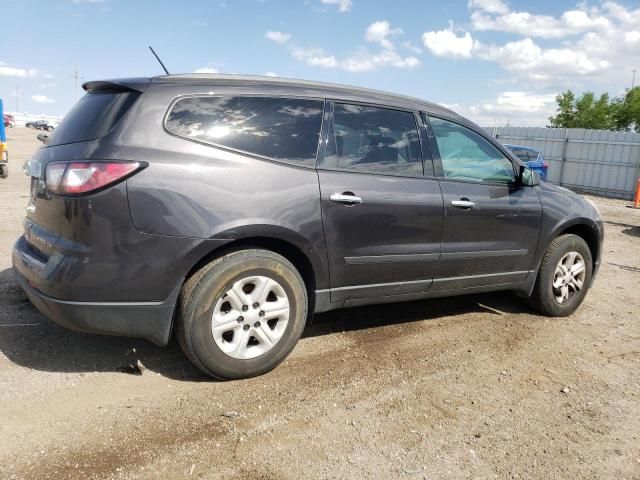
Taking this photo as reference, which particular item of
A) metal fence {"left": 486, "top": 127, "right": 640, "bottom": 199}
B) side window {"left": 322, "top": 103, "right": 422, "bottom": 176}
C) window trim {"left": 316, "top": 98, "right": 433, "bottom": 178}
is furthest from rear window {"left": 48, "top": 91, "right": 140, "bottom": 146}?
metal fence {"left": 486, "top": 127, "right": 640, "bottom": 199}

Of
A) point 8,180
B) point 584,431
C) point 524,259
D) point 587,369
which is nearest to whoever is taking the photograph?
point 584,431

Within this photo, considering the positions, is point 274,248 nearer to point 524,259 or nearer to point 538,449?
point 538,449

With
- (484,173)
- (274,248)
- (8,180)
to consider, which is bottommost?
(8,180)

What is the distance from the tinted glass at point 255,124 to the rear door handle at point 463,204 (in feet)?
3.97

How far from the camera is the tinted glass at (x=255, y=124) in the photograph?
3.01 metres

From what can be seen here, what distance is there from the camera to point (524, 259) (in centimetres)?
448

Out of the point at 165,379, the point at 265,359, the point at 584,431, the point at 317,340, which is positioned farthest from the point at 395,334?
the point at 165,379

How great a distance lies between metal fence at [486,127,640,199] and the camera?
726 inches

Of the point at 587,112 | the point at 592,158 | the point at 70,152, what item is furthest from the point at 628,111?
the point at 70,152

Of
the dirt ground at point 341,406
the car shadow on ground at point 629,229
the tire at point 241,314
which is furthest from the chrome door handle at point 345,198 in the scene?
the car shadow on ground at point 629,229

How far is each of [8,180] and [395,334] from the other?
1257cm

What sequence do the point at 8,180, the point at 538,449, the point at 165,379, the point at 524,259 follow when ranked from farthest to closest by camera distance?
the point at 8,180 < the point at 524,259 < the point at 165,379 < the point at 538,449

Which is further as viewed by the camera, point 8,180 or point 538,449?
point 8,180

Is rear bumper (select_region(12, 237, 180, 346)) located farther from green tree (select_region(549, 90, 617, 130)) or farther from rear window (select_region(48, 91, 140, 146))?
green tree (select_region(549, 90, 617, 130))
